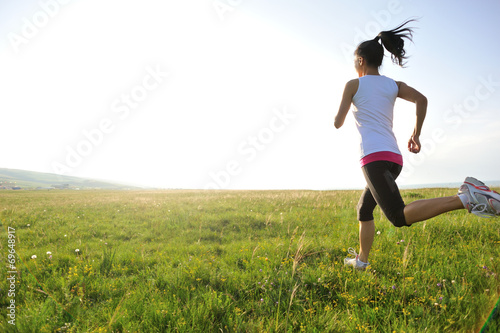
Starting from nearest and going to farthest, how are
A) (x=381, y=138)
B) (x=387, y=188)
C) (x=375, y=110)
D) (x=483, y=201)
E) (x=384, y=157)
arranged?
(x=483, y=201), (x=387, y=188), (x=384, y=157), (x=381, y=138), (x=375, y=110)

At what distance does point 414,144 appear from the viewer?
11.5 ft

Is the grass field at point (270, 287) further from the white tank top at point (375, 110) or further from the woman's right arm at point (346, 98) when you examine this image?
the woman's right arm at point (346, 98)

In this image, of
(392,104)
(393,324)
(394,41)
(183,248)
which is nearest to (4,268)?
(183,248)

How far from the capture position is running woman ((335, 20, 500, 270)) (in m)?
2.76

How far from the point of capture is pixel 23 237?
629cm

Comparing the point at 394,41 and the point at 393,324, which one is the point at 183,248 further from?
the point at 394,41

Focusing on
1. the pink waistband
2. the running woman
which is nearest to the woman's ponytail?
the running woman

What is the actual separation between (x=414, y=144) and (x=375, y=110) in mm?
821

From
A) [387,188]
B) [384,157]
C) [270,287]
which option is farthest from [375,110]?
[270,287]

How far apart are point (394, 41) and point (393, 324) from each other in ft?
12.6

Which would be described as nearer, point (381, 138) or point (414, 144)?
point (381, 138)

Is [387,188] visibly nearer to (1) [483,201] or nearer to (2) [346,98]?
(1) [483,201]

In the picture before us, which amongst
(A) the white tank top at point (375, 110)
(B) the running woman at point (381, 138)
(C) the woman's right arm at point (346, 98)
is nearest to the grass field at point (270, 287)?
(B) the running woman at point (381, 138)

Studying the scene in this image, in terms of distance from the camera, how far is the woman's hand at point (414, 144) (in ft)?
11.2
